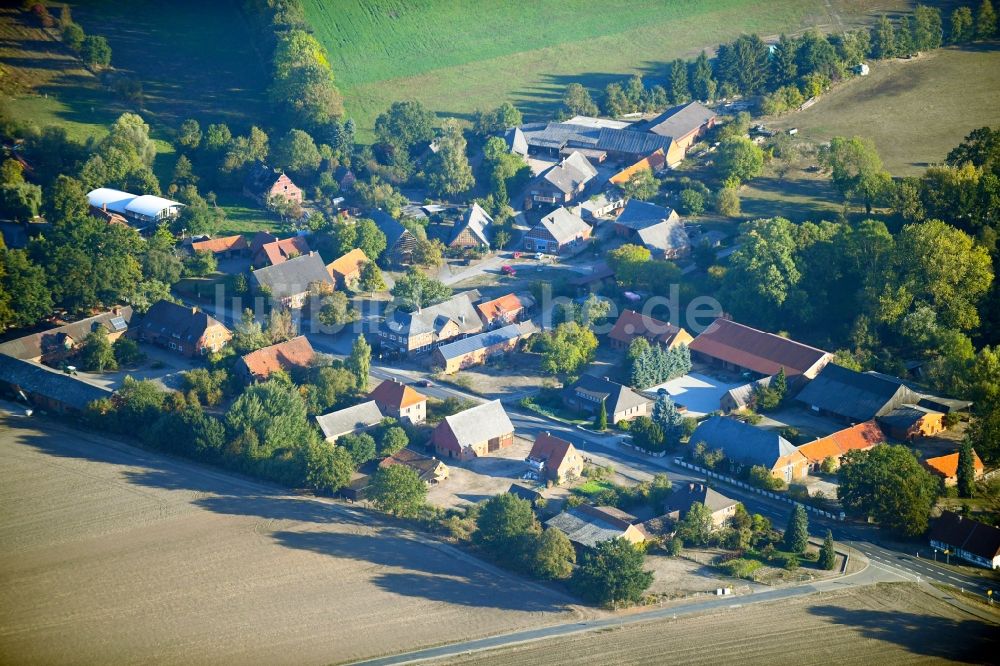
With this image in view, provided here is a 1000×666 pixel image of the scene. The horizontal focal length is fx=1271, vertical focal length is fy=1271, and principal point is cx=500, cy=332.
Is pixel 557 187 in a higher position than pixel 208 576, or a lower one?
higher

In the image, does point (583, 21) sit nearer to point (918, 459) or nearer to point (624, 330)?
point (624, 330)

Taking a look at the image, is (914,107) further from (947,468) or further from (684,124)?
(947,468)

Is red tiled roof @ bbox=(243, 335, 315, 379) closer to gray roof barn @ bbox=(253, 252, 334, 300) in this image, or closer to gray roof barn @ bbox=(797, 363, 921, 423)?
gray roof barn @ bbox=(253, 252, 334, 300)

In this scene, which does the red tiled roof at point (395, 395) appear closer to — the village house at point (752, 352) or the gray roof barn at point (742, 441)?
the gray roof barn at point (742, 441)

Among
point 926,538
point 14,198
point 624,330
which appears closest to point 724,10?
point 624,330

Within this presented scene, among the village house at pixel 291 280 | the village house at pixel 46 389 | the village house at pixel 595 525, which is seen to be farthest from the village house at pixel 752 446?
the village house at pixel 46 389

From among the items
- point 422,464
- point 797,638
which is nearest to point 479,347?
point 422,464

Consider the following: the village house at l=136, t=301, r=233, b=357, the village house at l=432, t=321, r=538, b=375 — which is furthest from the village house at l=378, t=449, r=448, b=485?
the village house at l=136, t=301, r=233, b=357
